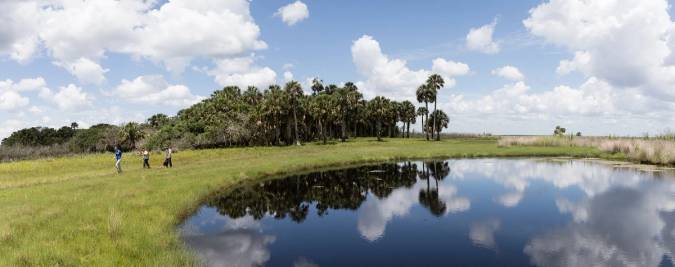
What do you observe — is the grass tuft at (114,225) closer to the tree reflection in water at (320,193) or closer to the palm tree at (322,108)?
the tree reflection in water at (320,193)

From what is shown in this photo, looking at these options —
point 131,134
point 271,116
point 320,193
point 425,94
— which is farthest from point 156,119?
point 320,193

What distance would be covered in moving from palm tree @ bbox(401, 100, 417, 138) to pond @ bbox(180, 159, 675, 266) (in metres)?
109

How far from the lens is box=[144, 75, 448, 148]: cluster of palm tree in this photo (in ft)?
323

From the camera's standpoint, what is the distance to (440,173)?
1837 inches

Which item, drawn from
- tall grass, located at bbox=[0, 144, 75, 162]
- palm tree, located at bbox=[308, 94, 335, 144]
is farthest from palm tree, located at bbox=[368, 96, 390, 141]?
tall grass, located at bbox=[0, 144, 75, 162]

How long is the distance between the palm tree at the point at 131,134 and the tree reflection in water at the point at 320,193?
76.5 meters

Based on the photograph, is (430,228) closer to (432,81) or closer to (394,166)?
(394,166)

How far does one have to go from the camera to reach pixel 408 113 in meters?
153

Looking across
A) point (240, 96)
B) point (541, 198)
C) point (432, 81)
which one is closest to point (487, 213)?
point (541, 198)

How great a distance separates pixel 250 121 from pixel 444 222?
82.7 m

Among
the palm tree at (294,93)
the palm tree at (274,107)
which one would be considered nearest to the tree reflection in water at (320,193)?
the palm tree at (274,107)

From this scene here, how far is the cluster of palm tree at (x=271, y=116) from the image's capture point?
98469 millimetres

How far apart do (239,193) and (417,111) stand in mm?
126350

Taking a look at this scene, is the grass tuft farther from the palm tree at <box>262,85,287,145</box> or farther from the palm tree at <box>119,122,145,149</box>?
the palm tree at <box>119,122,145,149</box>
